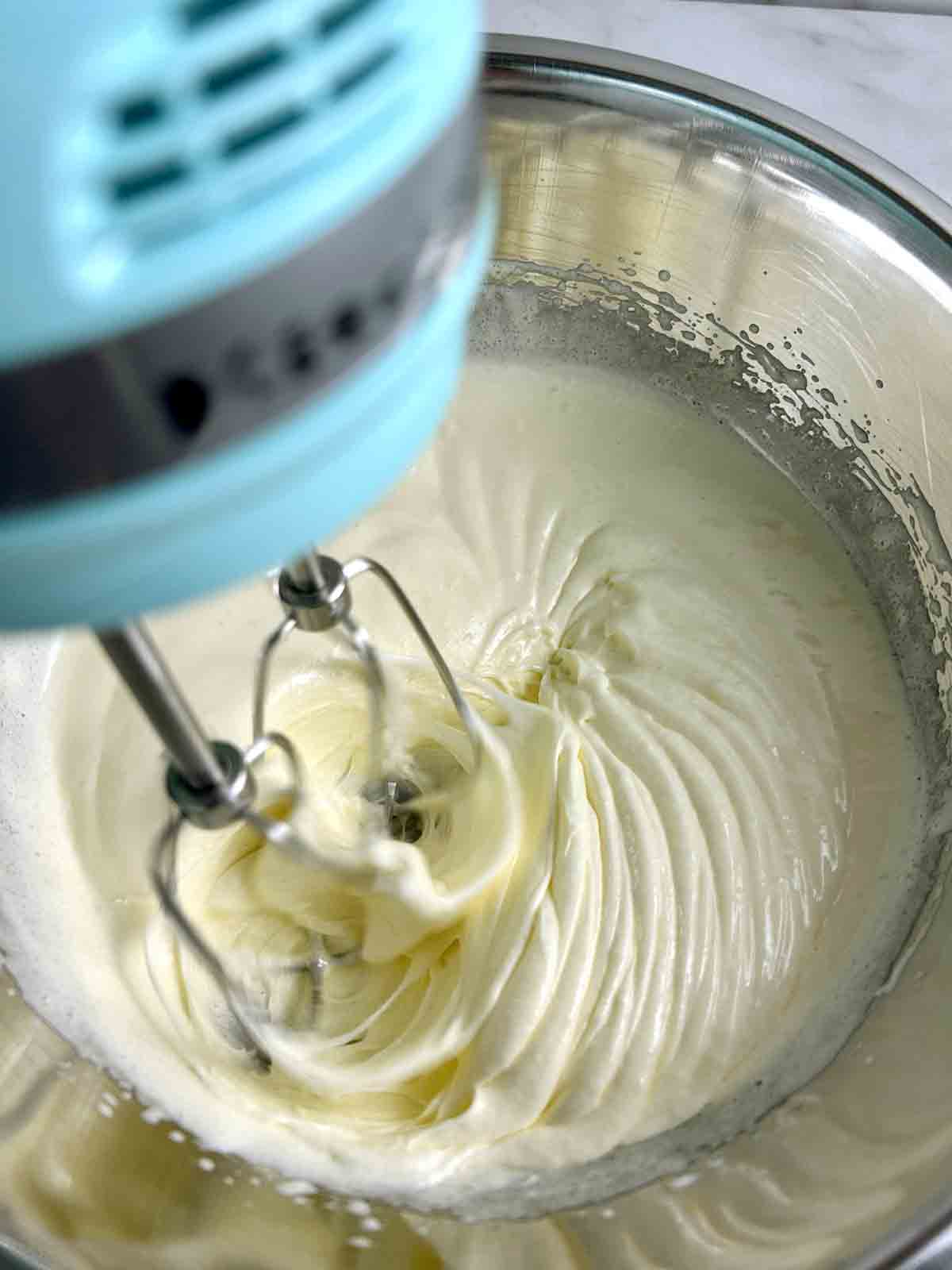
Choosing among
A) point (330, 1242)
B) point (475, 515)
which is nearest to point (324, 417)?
point (330, 1242)

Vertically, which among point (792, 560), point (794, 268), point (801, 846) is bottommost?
point (801, 846)

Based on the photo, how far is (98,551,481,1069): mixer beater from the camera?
1.23ft

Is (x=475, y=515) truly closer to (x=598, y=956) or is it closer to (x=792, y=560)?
(x=792, y=560)

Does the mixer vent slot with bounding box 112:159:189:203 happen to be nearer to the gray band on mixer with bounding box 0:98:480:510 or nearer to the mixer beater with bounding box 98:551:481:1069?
the gray band on mixer with bounding box 0:98:480:510

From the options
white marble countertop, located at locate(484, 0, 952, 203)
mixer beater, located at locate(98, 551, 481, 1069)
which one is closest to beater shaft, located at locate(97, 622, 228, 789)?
mixer beater, located at locate(98, 551, 481, 1069)

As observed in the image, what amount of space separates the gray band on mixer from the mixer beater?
0.37 ft

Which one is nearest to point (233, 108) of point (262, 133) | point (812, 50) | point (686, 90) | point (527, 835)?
point (262, 133)

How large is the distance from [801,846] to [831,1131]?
0.61 ft

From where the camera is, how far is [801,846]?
27.6 inches

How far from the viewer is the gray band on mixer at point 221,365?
8.5 inches

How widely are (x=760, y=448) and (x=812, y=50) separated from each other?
44 cm

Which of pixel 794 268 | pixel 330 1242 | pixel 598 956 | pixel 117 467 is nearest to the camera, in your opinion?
pixel 117 467

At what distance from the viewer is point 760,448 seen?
0.88 m

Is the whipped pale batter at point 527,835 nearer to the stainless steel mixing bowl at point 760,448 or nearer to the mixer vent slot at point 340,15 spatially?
the stainless steel mixing bowl at point 760,448
